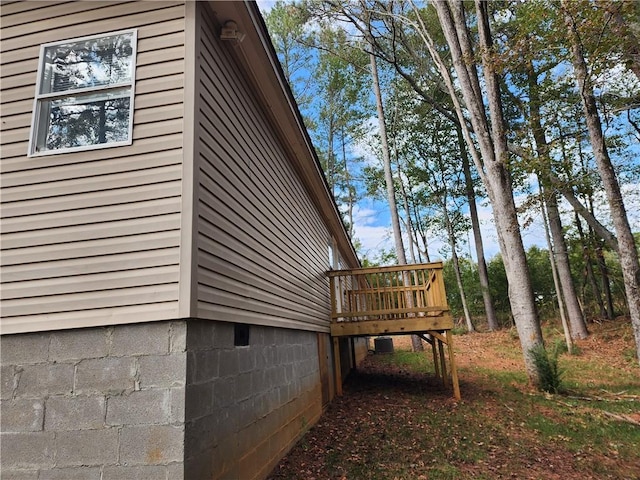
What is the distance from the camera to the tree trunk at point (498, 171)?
28.3 ft

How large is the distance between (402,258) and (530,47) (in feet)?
29.2

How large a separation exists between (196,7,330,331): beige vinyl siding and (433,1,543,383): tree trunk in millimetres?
5317

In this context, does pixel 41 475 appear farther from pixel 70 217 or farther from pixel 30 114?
pixel 30 114

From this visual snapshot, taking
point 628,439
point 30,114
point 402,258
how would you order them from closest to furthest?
point 30,114
point 628,439
point 402,258

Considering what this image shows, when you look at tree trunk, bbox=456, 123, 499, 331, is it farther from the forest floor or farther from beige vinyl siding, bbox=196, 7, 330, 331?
beige vinyl siding, bbox=196, 7, 330, 331

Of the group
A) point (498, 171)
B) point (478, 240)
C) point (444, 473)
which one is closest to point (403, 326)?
point (444, 473)

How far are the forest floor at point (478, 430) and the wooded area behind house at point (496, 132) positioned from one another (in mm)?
1455

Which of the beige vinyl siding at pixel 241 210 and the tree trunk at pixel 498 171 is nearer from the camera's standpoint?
the beige vinyl siding at pixel 241 210

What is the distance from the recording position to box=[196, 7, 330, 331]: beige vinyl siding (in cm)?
324

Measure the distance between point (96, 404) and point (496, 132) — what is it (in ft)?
32.7

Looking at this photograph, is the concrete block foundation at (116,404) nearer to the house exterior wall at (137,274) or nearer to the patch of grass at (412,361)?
the house exterior wall at (137,274)

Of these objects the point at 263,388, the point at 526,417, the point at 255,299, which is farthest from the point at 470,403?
the point at 255,299

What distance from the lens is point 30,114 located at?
3359 millimetres

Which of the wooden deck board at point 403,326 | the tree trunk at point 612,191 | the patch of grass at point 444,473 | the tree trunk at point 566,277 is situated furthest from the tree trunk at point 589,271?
the patch of grass at point 444,473
